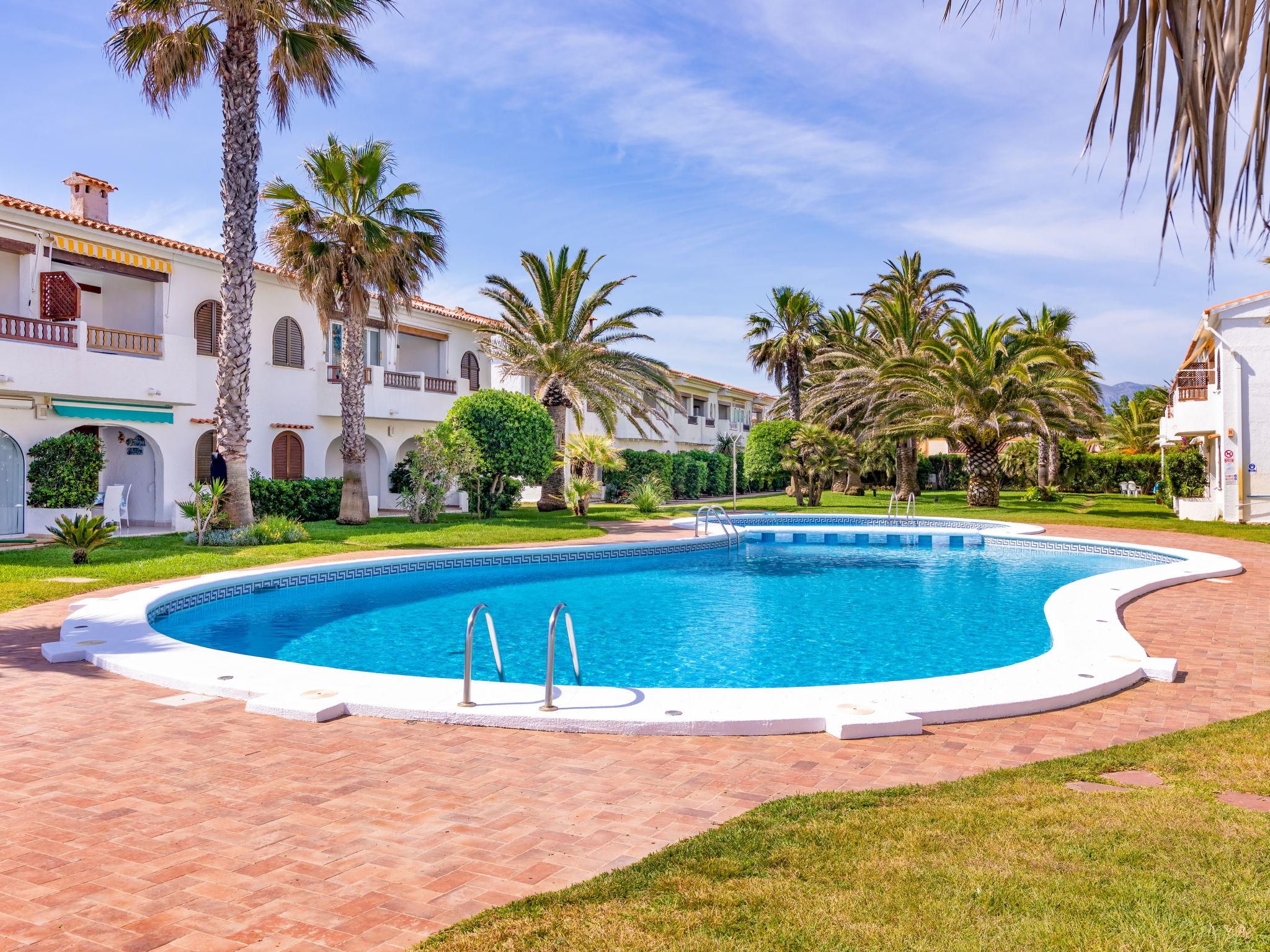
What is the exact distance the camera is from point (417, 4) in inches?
526

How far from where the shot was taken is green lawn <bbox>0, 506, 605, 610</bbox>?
12773 millimetres

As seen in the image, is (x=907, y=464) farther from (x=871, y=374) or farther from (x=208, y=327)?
(x=208, y=327)

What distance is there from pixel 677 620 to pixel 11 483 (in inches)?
659

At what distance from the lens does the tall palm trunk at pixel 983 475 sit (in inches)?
1232

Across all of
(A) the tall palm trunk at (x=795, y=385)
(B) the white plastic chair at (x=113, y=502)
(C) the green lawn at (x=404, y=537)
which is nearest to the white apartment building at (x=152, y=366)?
(B) the white plastic chair at (x=113, y=502)

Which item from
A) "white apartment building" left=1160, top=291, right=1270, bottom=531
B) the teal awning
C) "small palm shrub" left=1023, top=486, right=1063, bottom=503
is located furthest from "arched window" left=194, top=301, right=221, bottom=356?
"small palm shrub" left=1023, top=486, right=1063, bottom=503

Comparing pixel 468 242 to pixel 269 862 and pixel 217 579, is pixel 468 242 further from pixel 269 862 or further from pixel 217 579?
pixel 269 862

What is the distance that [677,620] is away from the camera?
489 inches

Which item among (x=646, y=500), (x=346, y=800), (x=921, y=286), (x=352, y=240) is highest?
(x=921, y=286)

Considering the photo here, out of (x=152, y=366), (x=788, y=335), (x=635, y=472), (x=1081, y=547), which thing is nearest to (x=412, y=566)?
(x=152, y=366)

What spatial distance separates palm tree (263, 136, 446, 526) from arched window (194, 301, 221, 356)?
2.79 m

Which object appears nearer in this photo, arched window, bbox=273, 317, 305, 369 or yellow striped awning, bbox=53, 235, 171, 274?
yellow striped awning, bbox=53, 235, 171, 274

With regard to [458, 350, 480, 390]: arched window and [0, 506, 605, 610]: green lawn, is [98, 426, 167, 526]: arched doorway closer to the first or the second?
[0, 506, 605, 610]: green lawn

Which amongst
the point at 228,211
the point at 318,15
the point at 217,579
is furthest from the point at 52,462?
the point at 318,15
